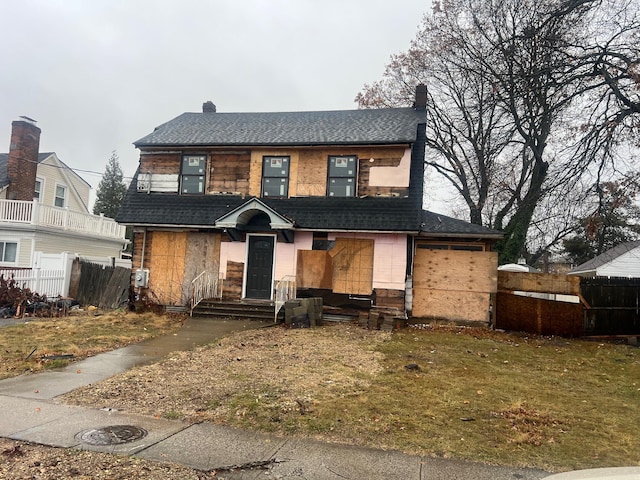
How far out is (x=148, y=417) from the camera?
542cm

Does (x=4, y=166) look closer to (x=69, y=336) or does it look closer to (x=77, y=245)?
(x=77, y=245)

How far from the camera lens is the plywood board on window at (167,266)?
15.5 meters

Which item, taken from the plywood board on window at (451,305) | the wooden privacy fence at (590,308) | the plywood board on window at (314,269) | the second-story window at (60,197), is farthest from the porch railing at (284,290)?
the second-story window at (60,197)

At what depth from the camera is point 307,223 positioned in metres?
14.6

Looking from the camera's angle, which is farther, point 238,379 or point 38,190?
point 38,190

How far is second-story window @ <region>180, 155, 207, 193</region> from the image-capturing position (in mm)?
16062

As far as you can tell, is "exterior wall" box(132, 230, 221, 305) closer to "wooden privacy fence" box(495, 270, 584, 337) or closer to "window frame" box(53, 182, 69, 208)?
"wooden privacy fence" box(495, 270, 584, 337)

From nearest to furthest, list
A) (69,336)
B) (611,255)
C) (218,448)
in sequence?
1. (218,448)
2. (69,336)
3. (611,255)

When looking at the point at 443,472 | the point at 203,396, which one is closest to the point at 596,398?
the point at 443,472

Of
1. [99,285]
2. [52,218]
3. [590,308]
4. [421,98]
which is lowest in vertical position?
[99,285]

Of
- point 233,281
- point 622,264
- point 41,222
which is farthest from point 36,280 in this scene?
point 622,264

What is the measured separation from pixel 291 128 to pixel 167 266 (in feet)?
22.7

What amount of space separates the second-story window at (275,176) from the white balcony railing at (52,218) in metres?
11.5

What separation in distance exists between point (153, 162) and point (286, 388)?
12.5 meters
